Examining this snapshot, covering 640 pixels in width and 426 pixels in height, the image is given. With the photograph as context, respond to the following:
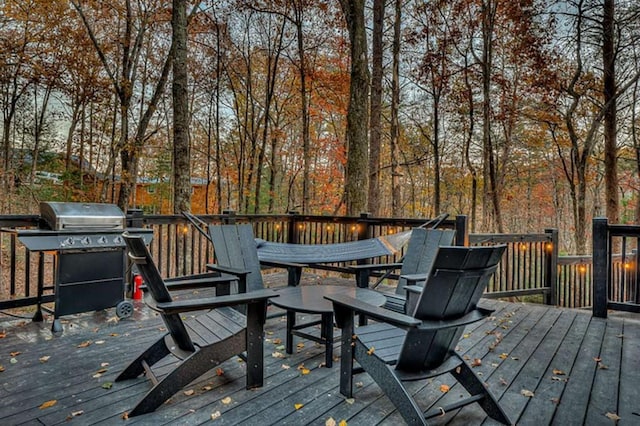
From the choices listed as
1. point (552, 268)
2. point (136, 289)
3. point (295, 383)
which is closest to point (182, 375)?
point (295, 383)

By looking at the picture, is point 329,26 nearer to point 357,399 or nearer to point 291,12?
point 291,12

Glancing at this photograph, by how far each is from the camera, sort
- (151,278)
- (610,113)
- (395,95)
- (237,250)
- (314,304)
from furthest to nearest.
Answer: (395,95), (610,113), (237,250), (314,304), (151,278)

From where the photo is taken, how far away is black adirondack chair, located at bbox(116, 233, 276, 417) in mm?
1999

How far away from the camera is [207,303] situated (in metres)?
2.05

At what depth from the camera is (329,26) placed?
35.5 ft

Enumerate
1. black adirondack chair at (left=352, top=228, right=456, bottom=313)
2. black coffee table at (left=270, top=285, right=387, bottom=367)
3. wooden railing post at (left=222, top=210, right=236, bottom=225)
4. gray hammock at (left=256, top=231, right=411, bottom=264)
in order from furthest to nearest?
wooden railing post at (left=222, top=210, right=236, bottom=225)
gray hammock at (left=256, top=231, right=411, bottom=264)
black adirondack chair at (left=352, top=228, right=456, bottom=313)
black coffee table at (left=270, top=285, right=387, bottom=367)

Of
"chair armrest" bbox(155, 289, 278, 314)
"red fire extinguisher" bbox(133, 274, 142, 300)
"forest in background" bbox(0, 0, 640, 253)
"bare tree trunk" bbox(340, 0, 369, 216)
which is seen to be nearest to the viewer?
"chair armrest" bbox(155, 289, 278, 314)

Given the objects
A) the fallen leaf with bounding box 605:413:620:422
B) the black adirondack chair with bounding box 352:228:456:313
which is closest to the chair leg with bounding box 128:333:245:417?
the black adirondack chair with bounding box 352:228:456:313

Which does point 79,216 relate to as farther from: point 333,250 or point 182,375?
point 333,250

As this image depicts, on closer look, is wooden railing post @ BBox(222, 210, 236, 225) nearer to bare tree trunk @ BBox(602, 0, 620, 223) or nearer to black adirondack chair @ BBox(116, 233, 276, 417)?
black adirondack chair @ BBox(116, 233, 276, 417)

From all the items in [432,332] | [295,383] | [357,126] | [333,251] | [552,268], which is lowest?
[295,383]

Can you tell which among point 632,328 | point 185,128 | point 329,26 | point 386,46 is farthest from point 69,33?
point 632,328

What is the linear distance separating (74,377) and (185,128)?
4738 mm

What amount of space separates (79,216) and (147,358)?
1850 millimetres
